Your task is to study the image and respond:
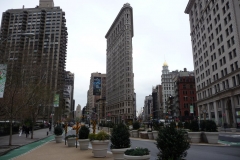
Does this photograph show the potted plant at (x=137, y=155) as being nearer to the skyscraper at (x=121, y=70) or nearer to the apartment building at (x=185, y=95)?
the skyscraper at (x=121, y=70)

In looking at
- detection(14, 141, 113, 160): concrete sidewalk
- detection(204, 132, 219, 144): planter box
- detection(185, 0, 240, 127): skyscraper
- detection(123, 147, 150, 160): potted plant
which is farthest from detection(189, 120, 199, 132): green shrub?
detection(185, 0, 240, 127): skyscraper

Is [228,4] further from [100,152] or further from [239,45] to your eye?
[100,152]

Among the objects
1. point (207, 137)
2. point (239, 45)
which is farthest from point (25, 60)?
point (239, 45)

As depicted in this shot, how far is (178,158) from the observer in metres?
6.97

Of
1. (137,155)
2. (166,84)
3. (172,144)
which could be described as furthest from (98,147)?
(166,84)

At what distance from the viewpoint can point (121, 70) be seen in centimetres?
11838

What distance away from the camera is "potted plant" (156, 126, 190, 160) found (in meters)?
7.08

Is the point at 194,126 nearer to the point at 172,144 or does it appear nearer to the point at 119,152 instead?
the point at 119,152

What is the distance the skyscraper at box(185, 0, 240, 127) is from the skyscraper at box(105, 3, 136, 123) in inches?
1697

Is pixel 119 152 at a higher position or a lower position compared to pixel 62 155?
higher

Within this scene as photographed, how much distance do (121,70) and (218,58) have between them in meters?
66.9

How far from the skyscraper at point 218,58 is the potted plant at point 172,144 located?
45.5 m

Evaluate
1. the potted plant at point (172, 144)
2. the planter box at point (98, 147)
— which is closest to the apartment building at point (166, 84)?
the planter box at point (98, 147)

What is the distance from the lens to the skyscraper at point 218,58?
48531mm
